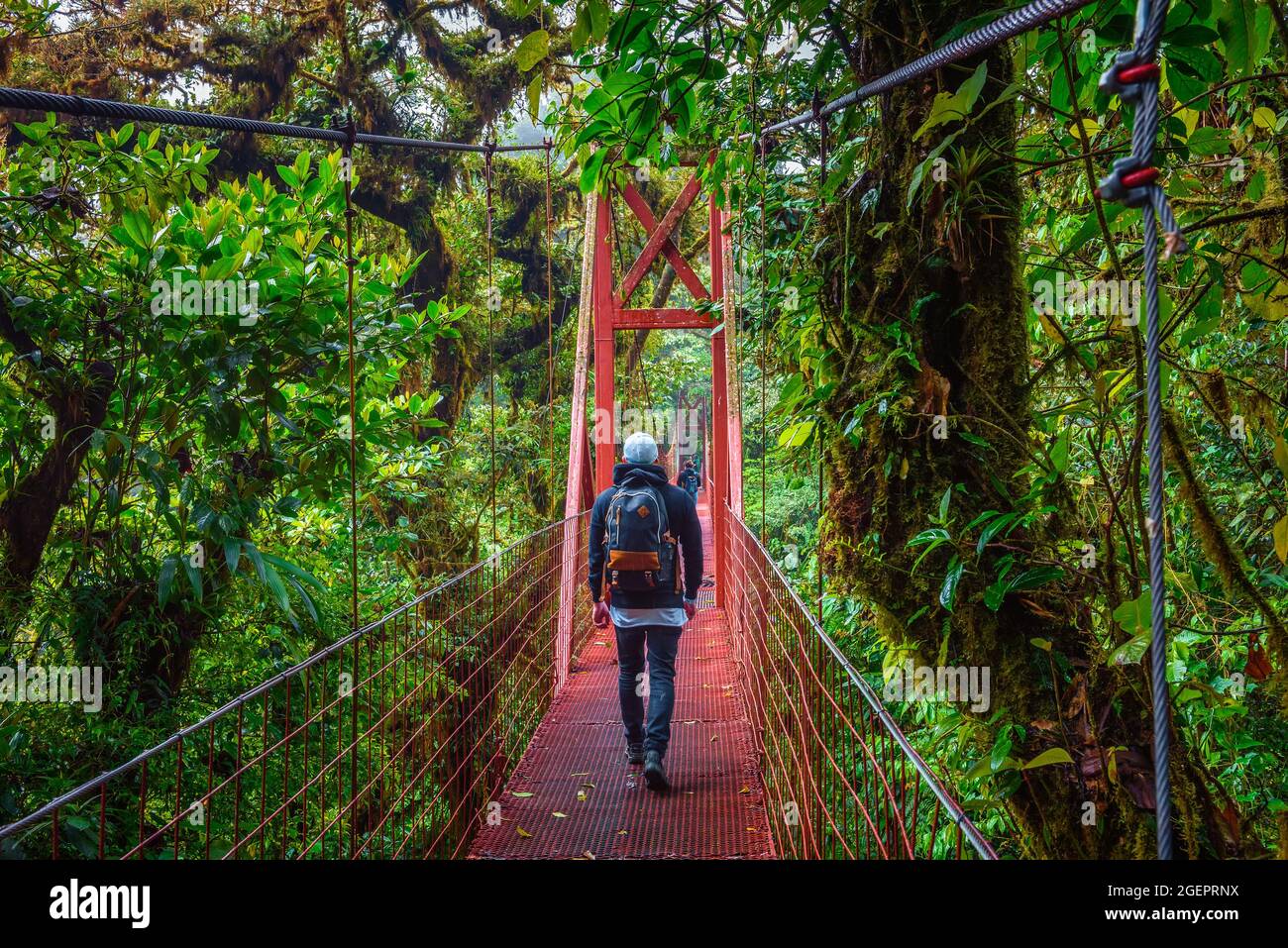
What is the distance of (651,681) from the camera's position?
2762 mm

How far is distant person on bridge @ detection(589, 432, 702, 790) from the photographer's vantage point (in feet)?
8.84

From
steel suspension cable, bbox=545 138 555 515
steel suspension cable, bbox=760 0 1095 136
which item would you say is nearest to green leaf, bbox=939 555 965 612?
steel suspension cable, bbox=760 0 1095 136

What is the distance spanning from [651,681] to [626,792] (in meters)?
0.35

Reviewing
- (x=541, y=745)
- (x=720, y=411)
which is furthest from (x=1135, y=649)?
(x=720, y=411)

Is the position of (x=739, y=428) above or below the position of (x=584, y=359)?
below

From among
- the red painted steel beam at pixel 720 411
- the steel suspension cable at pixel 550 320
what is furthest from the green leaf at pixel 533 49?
the red painted steel beam at pixel 720 411

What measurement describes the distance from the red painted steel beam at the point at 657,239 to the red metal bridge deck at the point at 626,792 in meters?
2.65

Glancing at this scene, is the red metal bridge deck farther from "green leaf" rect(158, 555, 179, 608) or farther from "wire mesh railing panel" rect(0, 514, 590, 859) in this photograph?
"green leaf" rect(158, 555, 179, 608)

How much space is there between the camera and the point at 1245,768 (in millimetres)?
2143

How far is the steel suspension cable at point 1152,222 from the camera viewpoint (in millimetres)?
587

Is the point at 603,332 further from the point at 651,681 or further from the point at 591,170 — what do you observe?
the point at 591,170
